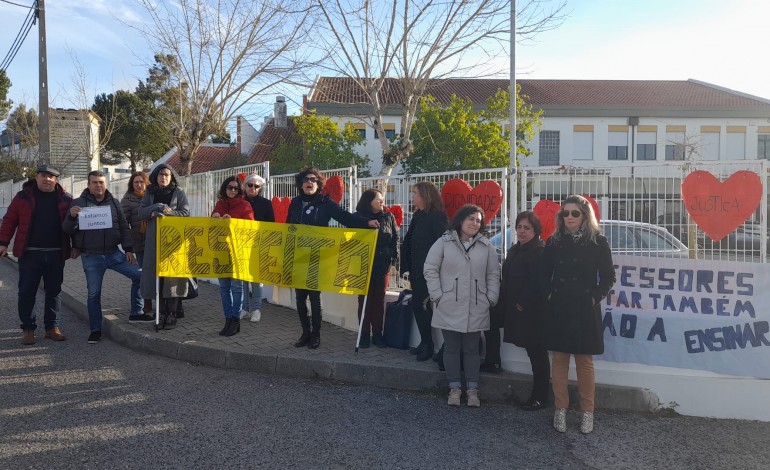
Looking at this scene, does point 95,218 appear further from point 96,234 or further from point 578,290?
point 578,290

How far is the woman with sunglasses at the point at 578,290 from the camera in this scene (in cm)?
423

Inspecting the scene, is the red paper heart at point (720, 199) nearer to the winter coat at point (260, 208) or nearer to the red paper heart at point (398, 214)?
the red paper heart at point (398, 214)

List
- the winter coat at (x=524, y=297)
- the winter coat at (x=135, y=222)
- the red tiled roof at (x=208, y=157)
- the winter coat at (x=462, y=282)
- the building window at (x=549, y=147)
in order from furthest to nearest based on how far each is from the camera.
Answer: the building window at (x=549, y=147)
the red tiled roof at (x=208, y=157)
the winter coat at (x=135, y=222)
the winter coat at (x=462, y=282)
the winter coat at (x=524, y=297)

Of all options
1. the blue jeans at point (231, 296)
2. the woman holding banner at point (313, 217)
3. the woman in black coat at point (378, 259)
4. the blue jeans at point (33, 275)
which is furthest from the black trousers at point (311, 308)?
the blue jeans at point (33, 275)

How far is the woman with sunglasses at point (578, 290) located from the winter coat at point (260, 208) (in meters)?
3.89

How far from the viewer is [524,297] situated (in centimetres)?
464

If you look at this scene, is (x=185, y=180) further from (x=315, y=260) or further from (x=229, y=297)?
(x=315, y=260)

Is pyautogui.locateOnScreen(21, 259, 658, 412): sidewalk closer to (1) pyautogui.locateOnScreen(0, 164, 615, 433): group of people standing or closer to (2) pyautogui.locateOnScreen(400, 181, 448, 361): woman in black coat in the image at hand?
(1) pyautogui.locateOnScreen(0, 164, 615, 433): group of people standing

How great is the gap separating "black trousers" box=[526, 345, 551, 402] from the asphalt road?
163mm

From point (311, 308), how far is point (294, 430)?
6.66ft

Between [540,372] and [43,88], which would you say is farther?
[43,88]

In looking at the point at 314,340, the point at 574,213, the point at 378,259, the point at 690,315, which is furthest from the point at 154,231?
the point at 690,315

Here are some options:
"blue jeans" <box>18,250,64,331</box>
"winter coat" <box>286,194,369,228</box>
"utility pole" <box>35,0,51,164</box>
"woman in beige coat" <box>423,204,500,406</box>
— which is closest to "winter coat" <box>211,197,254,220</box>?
"winter coat" <box>286,194,369,228</box>

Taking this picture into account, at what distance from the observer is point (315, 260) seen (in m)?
6.20
